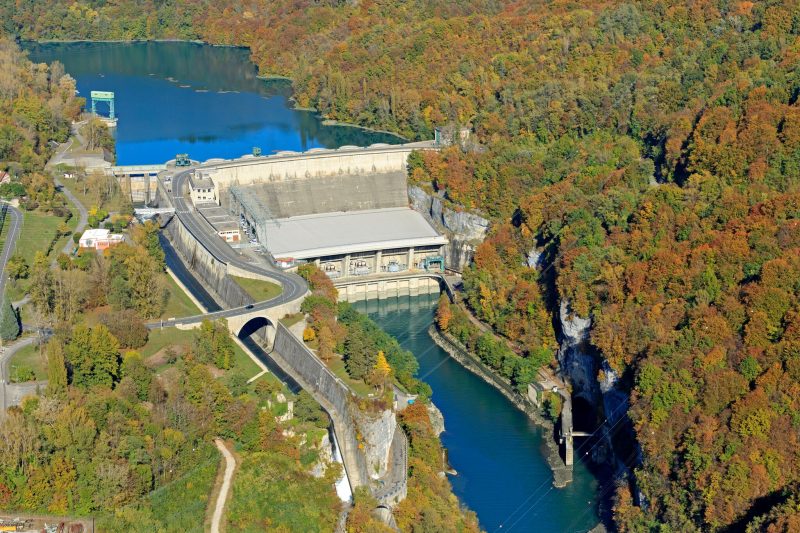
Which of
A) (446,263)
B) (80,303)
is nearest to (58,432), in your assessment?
(80,303)

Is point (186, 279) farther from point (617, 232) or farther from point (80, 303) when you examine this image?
point (617, 232)

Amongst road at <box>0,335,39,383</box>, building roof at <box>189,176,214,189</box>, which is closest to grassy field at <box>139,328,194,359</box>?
road at <box>0,335,39,383</box>

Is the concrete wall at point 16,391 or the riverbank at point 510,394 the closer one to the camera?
the concrete wall at point 16,391

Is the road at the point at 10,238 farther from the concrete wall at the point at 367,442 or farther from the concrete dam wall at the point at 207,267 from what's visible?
the concrete wall at the point at 367,442

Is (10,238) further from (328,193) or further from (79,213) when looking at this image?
(328,193)

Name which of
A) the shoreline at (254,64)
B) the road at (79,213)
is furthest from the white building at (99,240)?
the shoreline at (254,64)

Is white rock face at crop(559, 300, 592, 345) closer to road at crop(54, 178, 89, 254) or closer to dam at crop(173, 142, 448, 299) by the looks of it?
dam at crop(173, 142, 448, 299)
